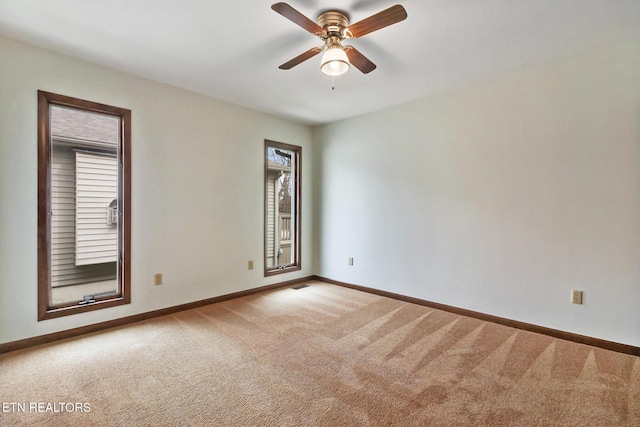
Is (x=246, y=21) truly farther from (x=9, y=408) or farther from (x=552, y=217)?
(x=552, y=217)

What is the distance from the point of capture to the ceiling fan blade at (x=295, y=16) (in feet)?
5.64

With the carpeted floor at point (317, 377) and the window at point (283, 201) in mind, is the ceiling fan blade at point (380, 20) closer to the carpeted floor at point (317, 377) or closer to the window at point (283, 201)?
the carpeted floor at point (317, 377)

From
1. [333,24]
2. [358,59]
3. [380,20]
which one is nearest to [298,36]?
[333,24]

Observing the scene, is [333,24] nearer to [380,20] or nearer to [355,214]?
[380,20]

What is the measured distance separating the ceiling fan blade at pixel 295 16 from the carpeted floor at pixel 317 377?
7.55ft

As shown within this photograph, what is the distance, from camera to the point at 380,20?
190 centimetres

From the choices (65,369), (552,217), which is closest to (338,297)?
(552,217)

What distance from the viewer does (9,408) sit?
1.79m

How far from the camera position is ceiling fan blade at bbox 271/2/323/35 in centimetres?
172

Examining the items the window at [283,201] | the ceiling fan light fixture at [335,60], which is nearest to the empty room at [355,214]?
the ceiling fan light fixture at [335,60]

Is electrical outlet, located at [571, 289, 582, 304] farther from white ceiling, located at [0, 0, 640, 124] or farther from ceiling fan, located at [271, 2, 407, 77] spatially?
ceiling fan, located at [271, 2, 407, 77]

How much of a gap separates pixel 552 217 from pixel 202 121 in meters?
3.86

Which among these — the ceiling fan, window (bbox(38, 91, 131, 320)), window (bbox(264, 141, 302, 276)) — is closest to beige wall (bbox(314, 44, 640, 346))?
window (bbox(264, 141, 302, 276))

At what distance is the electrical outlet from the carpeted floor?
0.38 m
